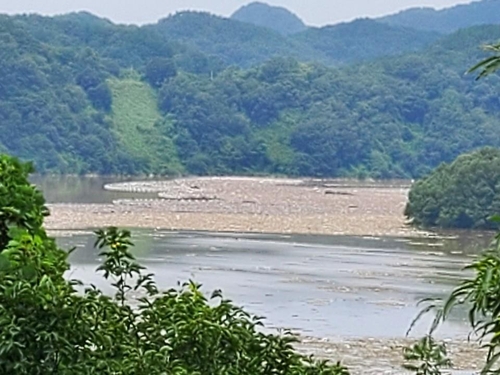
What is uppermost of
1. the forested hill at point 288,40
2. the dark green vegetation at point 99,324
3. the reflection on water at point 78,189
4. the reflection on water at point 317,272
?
the forested hill at point 288,40

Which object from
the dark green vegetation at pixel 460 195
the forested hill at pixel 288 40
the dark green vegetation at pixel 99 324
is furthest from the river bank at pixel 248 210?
the forested hill at pixel 288 40

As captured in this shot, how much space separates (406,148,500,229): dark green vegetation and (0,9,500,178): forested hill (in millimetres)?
28769

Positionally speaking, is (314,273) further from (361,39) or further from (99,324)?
(361,39)

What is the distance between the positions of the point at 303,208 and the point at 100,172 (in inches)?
982

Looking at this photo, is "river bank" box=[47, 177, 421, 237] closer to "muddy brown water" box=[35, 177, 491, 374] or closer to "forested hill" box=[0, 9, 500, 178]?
"muddy brown water" box=[35, 177, 491, 374]

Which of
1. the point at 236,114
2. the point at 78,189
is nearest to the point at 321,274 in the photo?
the point at 78,189

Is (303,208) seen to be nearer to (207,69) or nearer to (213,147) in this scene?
(213,147)

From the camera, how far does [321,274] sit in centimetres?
2323

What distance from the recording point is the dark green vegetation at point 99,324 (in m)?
3.03

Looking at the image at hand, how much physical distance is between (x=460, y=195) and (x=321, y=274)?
14.4 meters

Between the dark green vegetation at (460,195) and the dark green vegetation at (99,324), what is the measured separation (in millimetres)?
32093

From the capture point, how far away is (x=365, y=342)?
51.9 ft

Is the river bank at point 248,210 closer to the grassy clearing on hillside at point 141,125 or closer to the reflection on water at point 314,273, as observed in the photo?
the reflection on water at point 314,273

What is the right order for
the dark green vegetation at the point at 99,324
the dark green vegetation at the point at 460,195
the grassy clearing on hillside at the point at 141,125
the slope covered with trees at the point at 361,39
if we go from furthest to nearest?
the slope covered with trees at the point at 361,39 < the grassy clearing on hillside at the point at 141,125 < the dark green vegetation at the point at 460,195 < the dark green vegetation at the point at 99,324
